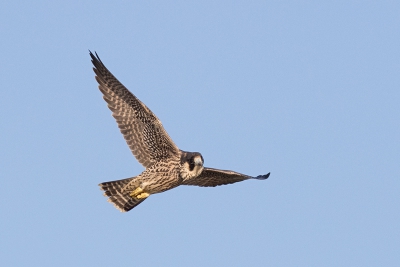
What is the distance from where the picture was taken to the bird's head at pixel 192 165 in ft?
43.2

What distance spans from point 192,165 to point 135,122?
1.39 metres

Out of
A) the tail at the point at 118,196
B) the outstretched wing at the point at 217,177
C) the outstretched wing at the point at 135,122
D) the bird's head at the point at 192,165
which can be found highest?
the outstretched wing at the point at 135,122

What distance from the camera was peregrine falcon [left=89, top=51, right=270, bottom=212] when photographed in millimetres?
13555

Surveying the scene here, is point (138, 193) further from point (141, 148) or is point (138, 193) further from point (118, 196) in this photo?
point (141, 148)

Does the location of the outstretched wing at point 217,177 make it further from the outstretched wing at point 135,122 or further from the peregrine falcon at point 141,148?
the outstretched wing at point 135,122

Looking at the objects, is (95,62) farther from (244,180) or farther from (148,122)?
(244,180)

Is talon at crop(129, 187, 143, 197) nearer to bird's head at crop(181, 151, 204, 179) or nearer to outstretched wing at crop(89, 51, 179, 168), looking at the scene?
outstretched wing at crop(89, 51, 179, 168)

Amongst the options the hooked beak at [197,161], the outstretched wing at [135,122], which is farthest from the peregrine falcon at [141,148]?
the hooked beak at [197,161]

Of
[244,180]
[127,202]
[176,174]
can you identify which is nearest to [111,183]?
[127,202]

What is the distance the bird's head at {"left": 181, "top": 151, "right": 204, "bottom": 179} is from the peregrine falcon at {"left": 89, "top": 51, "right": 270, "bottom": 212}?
0.03m

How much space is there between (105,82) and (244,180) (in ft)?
10.4

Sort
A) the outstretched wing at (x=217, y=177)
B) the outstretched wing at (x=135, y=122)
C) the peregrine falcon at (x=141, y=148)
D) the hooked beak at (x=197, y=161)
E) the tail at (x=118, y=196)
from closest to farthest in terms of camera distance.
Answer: the hooked beak at (x=197, y=161)
the peregrine falcon at (x=141, y=148)
the outstretched wing at (x=135, y=122)
the tail at (x=118, y=196)
the outstretched wing at (x=217, y=177)

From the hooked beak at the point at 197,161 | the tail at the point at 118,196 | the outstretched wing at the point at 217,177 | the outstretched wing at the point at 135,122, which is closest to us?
the hooked beak at the point at 197,161

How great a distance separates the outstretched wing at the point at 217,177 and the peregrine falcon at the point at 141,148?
88 millimetres
